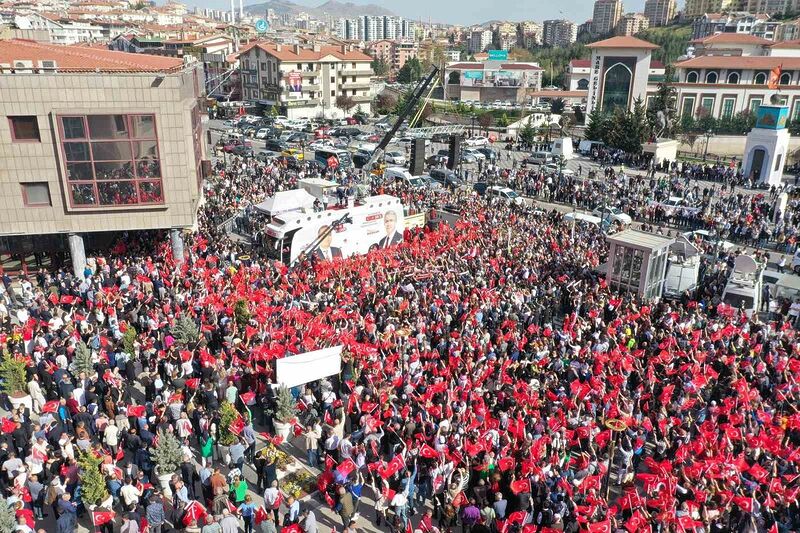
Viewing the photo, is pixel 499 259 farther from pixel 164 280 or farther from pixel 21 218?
pixel 21 218

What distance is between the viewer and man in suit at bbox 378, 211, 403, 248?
27281mm

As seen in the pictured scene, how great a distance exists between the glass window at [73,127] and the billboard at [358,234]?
7874mm

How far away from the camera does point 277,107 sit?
79562mm

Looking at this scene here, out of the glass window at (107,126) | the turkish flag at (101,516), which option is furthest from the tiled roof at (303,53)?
the turkish flag at (101,516)

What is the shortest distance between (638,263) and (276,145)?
41.8 m

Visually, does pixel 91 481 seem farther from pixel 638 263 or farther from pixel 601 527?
pixel 638 263

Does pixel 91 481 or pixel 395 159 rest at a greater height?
pixel 91 481

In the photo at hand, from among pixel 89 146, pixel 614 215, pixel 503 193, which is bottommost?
pixel 614 215

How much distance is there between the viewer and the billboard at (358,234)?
78.5 ft

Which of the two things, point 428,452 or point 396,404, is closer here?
point 428,452

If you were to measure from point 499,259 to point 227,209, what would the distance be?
49.5 feet

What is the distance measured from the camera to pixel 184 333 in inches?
654

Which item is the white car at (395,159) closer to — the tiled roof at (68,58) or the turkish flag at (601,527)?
the tiled roof at (68,58)

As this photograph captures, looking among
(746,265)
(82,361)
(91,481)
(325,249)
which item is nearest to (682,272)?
(746,265)
